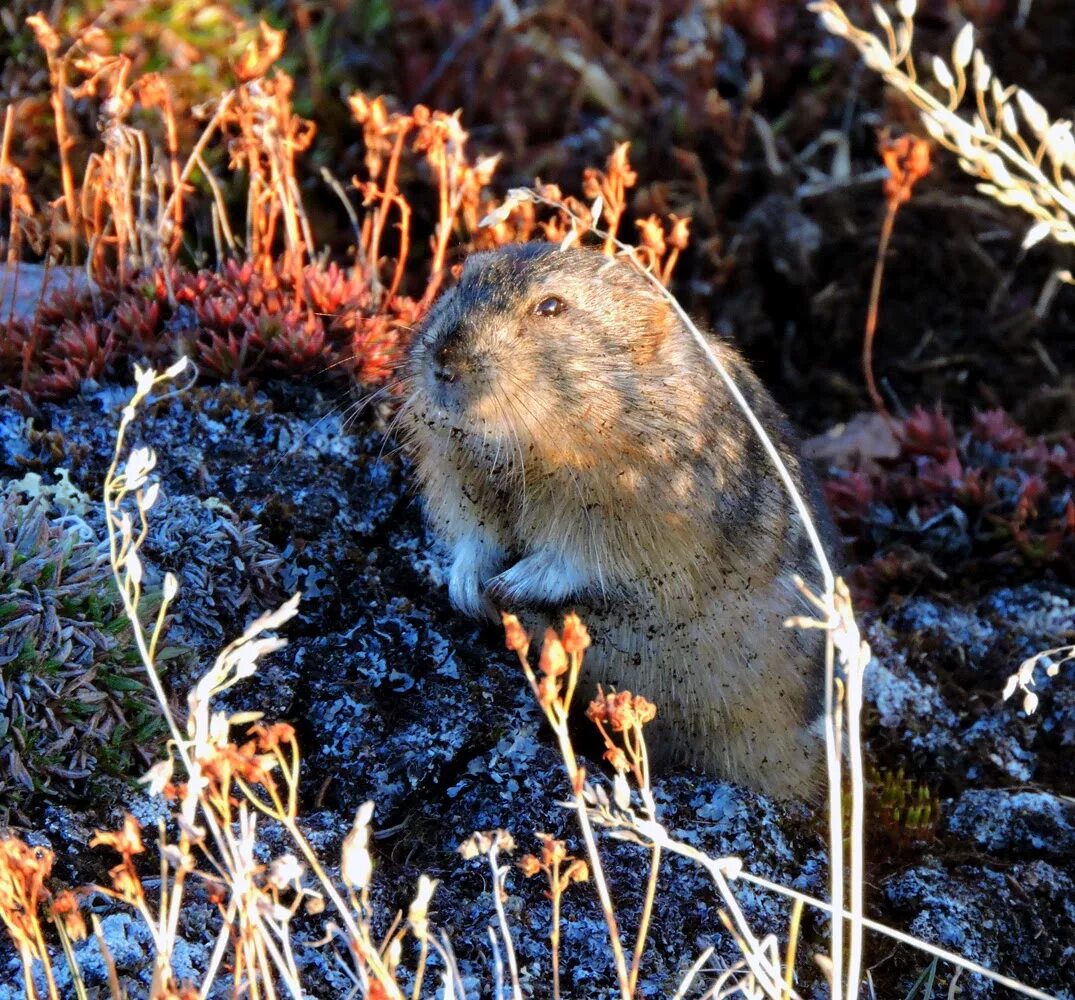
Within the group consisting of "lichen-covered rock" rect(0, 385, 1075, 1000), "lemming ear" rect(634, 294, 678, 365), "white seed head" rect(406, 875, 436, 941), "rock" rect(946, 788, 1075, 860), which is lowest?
"rock" rect(946, 788, 1075, 860)

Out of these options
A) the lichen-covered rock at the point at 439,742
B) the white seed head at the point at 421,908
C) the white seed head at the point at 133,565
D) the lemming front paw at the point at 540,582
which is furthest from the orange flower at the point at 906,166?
the white seed head at the point at 421,908

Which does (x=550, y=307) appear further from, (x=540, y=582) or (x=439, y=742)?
(x=439, y=742)

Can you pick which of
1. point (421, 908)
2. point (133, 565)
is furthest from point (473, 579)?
point (421, 908)

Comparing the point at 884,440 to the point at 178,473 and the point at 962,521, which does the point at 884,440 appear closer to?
the point at 962,521

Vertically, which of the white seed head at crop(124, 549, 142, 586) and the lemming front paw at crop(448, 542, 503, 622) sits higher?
the white seed head at crop(124, 549, 142, 586)

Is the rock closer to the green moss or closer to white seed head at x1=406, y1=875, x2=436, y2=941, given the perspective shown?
the green moss

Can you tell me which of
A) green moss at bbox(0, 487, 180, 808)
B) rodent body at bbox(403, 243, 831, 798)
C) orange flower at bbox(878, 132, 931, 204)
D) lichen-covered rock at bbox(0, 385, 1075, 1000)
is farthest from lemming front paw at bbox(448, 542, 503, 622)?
orange flower at bbox(878, 132, 931, 204)

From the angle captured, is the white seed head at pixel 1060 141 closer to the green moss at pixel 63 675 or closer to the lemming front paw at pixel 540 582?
the lemming front paw at pixel 540 582

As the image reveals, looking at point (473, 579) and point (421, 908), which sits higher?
point (421, 908)
